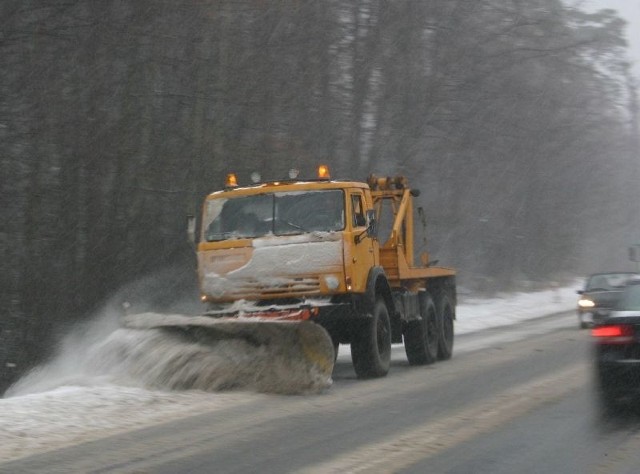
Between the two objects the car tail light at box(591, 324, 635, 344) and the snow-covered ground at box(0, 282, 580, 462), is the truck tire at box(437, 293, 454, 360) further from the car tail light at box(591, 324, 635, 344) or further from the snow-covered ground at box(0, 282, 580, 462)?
the car tail light at box(591, 324, 635, 344)

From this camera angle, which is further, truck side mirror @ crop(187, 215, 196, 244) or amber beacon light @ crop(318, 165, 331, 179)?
amber beacon light @ crop(318, 165, 331, 179)

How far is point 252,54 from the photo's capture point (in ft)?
79.5

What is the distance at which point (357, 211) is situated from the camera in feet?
48.5

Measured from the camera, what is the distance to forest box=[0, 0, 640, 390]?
18391mm

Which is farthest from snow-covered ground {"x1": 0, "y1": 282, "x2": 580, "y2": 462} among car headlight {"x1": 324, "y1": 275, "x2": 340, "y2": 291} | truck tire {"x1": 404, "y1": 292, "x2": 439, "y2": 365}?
truck tire {"x1": 404, "y1": 292, "x2": 439, "y2": 365}

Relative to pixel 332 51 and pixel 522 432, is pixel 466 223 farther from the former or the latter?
pixel 522 432

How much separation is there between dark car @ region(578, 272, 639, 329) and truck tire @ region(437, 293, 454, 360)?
6.20 meters

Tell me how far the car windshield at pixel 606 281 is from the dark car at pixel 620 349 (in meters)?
15.9

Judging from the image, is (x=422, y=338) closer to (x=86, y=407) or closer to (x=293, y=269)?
(x=293, y=269)

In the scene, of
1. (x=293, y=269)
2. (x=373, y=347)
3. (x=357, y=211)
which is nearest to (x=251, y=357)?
(x=293, y=269)

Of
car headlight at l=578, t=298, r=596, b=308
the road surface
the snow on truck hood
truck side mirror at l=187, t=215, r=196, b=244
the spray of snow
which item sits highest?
truck side mirror at l=187, t=215, r=196, b=244

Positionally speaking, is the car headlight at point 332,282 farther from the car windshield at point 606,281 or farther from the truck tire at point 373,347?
the car windshield at point 606,281

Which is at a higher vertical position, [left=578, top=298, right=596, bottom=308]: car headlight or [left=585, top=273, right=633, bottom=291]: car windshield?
[left=585, top=273, right=633, bottom=291]: car windshield

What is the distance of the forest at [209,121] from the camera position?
60.3 feet
